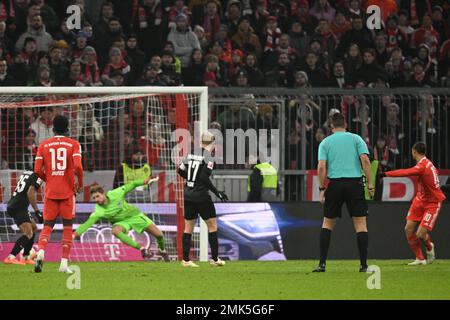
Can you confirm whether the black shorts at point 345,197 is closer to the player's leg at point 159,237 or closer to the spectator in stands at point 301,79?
the player's leg at point 159,237

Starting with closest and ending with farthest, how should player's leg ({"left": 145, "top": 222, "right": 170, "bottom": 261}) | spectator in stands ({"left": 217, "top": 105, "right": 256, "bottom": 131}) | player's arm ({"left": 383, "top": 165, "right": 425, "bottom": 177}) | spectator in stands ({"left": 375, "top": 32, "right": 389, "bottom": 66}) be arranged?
player's arm ({"left": 383, "top": 165, "right": 425, "bottom": 177}), player's leg ({"left": 145, "top": 222, "right": 170, "bottom": 261}), spectator in stands ({"left": 217, "top": 105, "right": 256, "bottom": 131}), spectator in stands ({"left": 375, "top": 32, "right": 389, "bottom": 66})

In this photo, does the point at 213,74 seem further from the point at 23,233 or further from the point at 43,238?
the point at 43,238

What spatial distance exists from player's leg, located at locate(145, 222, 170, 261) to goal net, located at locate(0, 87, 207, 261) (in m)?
0.36

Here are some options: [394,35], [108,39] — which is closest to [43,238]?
[108,39]

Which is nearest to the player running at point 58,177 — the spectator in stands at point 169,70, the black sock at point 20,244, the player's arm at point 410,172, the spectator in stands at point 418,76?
the black sock at point 20,244

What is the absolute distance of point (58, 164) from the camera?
50.2 feet

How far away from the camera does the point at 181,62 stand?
75.1ft

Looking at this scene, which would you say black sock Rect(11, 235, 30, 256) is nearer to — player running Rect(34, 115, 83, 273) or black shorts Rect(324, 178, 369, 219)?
player running Rect(34, 115, 83, 273)

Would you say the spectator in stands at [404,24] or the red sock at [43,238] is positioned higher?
the spectator in stands at [404,24]

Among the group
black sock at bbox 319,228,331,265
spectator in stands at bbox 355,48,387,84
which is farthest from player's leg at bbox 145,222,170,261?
spectator in stands at bbox 355,48,387,84

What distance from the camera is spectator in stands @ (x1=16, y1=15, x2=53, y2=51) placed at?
73.4 feet

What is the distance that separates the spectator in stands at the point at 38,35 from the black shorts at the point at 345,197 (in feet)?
29.8

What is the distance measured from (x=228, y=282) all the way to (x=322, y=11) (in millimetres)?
11794

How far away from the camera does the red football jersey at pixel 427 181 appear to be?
17331 mm
